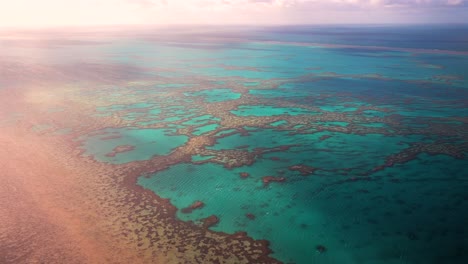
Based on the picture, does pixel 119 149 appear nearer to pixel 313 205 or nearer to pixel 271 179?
pixel 271 179

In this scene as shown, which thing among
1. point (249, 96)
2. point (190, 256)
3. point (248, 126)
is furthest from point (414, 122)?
point (190, 256)

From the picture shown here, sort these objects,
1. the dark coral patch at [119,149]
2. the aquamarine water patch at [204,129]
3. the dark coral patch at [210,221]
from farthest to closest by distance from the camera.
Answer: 1. the aquamarine water patch at [204,129]
2. the dark coral patch at [119,149]
3. the dark coral patch at [210,221]

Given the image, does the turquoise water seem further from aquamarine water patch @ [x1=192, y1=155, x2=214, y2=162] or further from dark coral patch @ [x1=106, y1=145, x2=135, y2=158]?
dark coral patch @ [x1=106, y1=145, x2=135, y2=158]

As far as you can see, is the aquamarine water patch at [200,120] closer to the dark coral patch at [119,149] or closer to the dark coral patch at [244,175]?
the dark coral patch at [119,149]

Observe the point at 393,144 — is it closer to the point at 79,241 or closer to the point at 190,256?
the point at 190,256

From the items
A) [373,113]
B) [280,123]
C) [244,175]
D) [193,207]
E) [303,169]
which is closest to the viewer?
[193,207]

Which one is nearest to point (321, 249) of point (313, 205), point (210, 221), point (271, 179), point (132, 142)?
point (313, 205)

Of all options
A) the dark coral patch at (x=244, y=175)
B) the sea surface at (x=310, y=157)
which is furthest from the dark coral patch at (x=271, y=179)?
the dark coral patch at (x=244, y=175)
